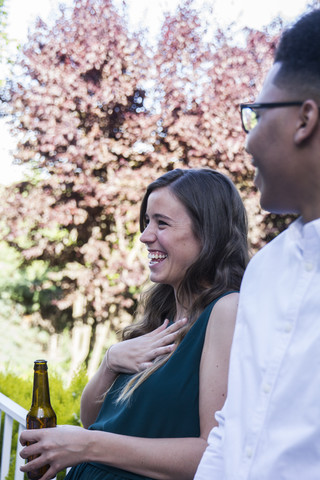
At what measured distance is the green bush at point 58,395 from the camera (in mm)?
2994

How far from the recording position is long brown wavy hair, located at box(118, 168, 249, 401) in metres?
1.97

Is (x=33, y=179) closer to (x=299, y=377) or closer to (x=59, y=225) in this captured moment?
→ (x=59, y=225)

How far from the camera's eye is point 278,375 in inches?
40.1

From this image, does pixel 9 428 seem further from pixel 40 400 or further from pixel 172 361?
pixel 172 361

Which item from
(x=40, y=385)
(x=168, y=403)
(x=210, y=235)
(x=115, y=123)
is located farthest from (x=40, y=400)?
(x=115, y=123)

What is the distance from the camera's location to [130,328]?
8.00 feet

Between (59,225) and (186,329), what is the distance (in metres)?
5.88

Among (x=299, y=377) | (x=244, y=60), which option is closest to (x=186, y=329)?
(x=299, y=377)

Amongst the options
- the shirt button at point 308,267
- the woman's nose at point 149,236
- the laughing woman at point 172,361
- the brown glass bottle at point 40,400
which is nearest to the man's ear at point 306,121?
the shirt button at point 308,267

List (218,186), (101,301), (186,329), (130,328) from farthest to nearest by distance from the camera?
(101,301)
(130,328)
(218,186)
(186,329)

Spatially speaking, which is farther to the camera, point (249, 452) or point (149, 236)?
point (149, 236)

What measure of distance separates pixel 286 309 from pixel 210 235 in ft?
3.20

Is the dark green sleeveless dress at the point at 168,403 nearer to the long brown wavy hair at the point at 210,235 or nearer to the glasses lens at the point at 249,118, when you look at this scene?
the long brown wavy hair at the point at 210,235

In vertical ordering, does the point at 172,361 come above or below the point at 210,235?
below
